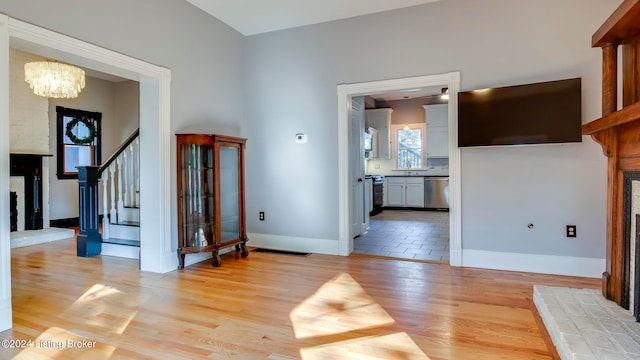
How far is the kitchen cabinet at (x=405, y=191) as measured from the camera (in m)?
8.95

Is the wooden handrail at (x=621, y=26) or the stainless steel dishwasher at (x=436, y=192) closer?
the wooden handrail at (x=621, y=26)

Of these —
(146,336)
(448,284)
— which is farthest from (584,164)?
(146,336)

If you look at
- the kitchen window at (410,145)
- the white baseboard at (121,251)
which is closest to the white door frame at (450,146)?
the white baseboard at (121,251)

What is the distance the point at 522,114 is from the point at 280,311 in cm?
292

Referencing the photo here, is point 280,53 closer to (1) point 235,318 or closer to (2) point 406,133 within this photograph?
(1) point 235,318

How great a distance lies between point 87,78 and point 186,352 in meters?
7.21

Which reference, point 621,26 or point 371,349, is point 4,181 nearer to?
point 371,349

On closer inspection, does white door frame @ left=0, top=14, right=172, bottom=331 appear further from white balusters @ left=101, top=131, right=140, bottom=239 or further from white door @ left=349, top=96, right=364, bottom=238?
white door @ left=349, top=96, right=364, bottom=238

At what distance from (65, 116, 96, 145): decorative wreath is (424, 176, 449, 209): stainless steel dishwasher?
7597 mm

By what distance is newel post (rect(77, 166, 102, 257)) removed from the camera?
442 centimetres

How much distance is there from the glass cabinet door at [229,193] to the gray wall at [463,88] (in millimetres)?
606

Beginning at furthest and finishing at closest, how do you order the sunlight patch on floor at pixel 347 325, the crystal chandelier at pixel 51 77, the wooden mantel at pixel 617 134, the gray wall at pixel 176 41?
1. the crystal chandelier at pixel 51 77
2. the gray wall at pixel 176 41
3. the wooden mantel at pixel 617 134
4. the sunlight patch on floor at pixel 347 325

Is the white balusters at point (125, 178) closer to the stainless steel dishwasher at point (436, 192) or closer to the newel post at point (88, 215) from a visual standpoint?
the newel post at point (88, 215)

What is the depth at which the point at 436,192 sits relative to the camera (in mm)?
8844
